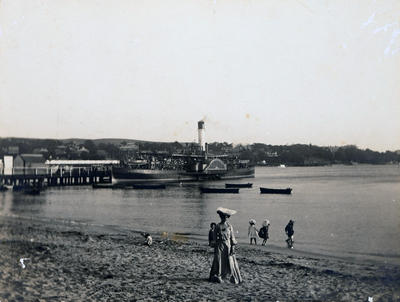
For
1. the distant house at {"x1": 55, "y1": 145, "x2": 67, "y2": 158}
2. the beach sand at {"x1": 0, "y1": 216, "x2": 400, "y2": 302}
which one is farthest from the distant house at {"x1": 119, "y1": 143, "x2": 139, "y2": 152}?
the beach sand at {"x1": 0, "y1": 216, "x2": 400, "y2": 302}

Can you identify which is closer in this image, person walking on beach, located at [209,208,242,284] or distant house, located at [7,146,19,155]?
person walking on beach, located at [209,208,242,284]

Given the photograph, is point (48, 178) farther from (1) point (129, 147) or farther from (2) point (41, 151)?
(1) point (129, 147)

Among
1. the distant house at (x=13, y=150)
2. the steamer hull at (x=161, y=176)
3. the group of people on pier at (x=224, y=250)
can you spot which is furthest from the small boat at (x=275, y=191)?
the group of people on pier at (x=224, y=250)

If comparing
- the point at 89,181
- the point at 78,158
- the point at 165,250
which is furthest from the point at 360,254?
the point at 78,158

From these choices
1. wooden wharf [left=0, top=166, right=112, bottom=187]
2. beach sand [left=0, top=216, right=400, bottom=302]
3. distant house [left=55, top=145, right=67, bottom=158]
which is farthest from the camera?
distant house [left=55, top=145, right=67, bottom=158]

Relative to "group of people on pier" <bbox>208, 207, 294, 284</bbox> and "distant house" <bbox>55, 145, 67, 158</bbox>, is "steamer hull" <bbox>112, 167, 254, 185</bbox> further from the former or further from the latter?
"group of people on pier" <bbox>208, 207, 294, 284</bbox>

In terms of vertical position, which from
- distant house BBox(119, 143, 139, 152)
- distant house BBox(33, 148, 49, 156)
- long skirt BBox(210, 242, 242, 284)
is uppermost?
distant house BBox(119, 143, 139, 152)

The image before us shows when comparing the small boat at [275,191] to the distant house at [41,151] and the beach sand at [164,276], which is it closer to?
the distant house at [41,151]
